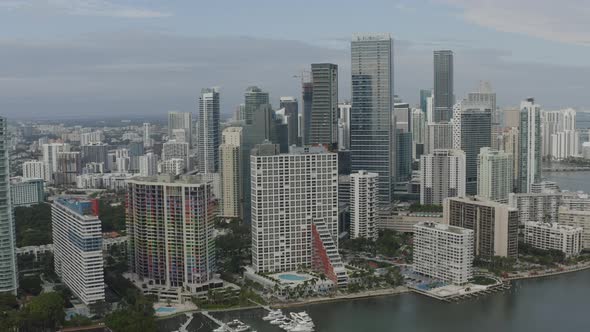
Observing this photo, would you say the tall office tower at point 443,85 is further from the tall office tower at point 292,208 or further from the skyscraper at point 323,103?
the tall office tower at point 292,208

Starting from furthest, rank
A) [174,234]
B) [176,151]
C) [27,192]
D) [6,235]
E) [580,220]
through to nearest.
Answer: [176,151]
[27,192]
[580,220]
[174,234]
[6,235]

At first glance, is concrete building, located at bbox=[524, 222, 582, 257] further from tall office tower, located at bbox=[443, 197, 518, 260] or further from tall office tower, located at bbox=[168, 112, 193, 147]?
tall office tower, located at bbox=[168, 112, 193, 147]

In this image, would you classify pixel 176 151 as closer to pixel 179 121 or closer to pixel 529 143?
pixel 179 121

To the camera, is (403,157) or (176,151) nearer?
(403,157)

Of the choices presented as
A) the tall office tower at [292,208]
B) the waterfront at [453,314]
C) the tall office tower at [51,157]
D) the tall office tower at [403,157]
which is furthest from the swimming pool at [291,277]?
the tall office tower at [51,157]

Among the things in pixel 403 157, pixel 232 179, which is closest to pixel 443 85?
pixel 403 157
